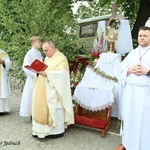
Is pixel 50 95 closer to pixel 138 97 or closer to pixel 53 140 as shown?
pixel 53 140

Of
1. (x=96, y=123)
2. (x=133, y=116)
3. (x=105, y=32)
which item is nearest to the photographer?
(x=133, y=116)

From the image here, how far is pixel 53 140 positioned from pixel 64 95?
860 mm

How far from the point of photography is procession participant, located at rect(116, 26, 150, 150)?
3.96 metres

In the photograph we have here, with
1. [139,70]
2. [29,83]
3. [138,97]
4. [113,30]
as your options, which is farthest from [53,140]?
[113,30]

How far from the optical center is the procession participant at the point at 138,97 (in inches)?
156

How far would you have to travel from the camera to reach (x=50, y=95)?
502 cm

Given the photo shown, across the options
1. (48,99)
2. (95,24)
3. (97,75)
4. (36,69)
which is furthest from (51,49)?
(95,24)

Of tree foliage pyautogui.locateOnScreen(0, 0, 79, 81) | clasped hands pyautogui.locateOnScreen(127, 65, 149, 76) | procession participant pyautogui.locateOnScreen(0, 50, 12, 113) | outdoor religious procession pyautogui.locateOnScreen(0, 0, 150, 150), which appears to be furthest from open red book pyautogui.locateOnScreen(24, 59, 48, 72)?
tree foliage pyautogui.locateOnScreen(0, 0, 79, 81)

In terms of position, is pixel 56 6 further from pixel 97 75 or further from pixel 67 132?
pixel 67 132

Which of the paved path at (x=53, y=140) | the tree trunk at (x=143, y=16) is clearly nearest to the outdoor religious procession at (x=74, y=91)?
the paved path at (x=53, y=140)

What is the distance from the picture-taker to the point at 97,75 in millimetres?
6000

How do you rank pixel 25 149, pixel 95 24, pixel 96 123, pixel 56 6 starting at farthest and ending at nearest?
pixel 95 24 < pixel 56 6 < pixel 96 123 < pixel 25 149

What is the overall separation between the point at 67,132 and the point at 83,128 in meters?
0.43

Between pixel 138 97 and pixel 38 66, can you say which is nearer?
pixel 138 97
